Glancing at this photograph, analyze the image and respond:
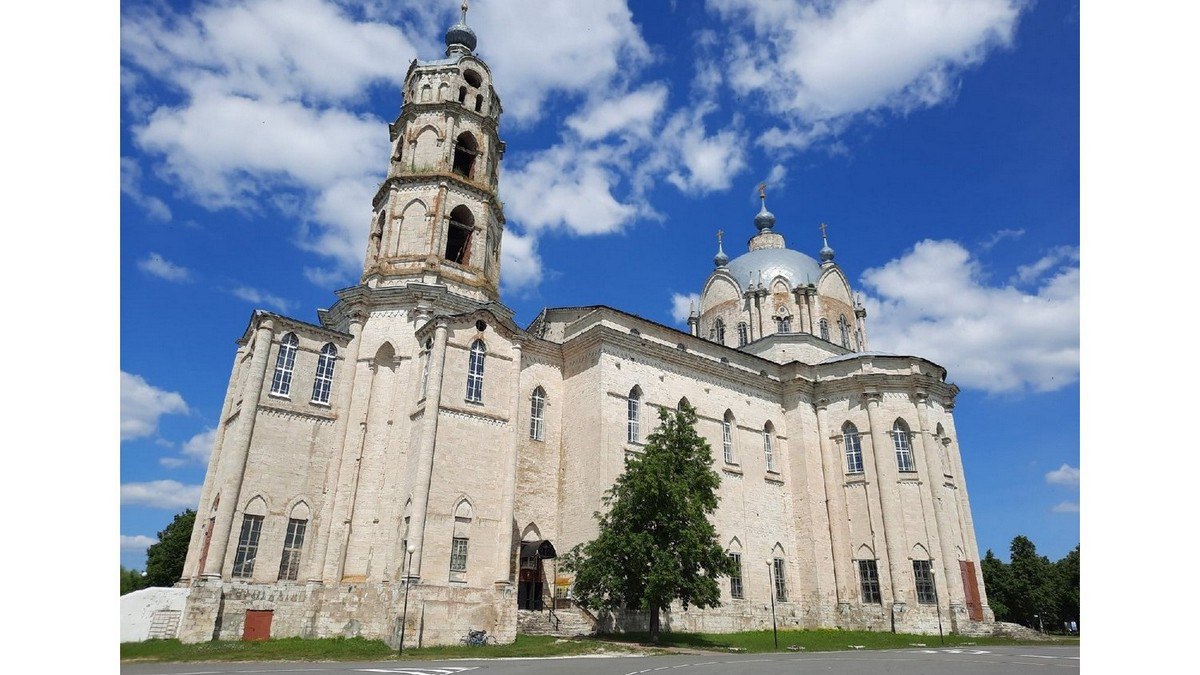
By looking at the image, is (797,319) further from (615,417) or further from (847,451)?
(615,417)

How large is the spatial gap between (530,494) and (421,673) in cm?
1467

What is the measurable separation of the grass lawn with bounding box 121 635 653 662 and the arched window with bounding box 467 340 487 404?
30.9 ft

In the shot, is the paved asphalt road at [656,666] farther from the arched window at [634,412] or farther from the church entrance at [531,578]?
the arched window at [634,412]

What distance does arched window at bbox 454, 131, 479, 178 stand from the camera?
35.3m

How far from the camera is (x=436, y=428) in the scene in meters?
26.2

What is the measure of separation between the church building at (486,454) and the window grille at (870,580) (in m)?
0.12

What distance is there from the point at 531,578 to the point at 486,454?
608 centimetres

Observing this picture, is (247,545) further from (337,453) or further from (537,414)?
(537,414)

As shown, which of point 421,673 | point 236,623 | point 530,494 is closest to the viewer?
point 421,673

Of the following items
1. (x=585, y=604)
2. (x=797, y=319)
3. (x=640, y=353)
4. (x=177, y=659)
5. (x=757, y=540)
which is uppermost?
(x=797, y=319)

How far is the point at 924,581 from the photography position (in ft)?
111

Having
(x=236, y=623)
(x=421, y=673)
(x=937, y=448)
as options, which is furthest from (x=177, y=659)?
(x=937, y=448)

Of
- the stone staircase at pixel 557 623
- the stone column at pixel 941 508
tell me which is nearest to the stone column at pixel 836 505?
the stone column at pixel 941 508

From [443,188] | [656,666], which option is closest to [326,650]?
[656,666]
